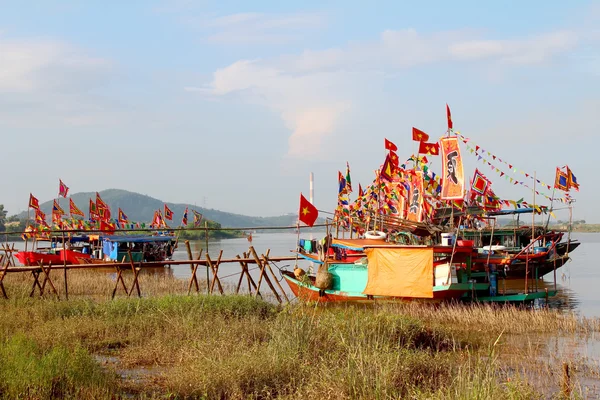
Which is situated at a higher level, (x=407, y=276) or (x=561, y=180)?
(x=561, y=180)

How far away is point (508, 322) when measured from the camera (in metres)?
15.2

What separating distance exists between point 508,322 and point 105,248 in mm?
28519

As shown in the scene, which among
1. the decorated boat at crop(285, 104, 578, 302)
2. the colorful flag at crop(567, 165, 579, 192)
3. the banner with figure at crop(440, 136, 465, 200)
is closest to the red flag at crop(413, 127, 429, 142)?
the decorated boat at crop(285, 104, 578, 302)

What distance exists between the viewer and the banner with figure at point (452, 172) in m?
17.4

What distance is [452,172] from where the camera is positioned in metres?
17.6

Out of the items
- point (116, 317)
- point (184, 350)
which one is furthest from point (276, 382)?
point (116, 317)

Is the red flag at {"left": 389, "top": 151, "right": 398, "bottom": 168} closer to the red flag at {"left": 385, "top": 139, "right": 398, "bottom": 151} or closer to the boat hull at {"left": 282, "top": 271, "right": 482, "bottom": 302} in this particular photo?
the red flag at {"left": 385, "top": 139, "right": 398, "bottom": 151}

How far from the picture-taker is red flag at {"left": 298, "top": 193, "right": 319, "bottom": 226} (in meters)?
20.8

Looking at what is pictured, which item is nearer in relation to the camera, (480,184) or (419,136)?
(419,136)

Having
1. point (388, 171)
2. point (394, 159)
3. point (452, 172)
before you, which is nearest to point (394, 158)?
point (394, 159)

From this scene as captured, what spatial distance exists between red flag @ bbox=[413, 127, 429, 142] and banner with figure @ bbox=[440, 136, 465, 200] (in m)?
4.54

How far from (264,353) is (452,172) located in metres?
10.2

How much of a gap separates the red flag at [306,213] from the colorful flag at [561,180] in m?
10.7

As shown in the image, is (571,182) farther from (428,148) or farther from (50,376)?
(50,376)
